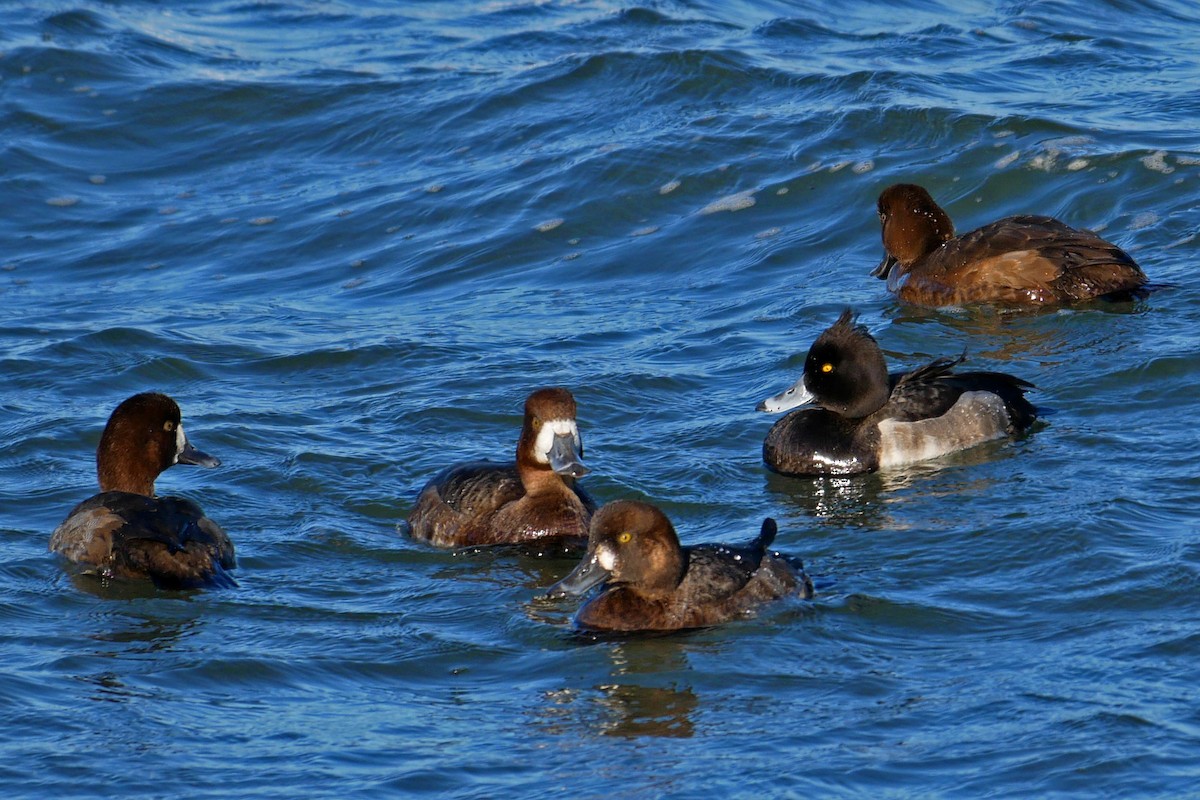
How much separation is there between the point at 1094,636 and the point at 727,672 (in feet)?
4.44

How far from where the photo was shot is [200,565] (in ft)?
25.4

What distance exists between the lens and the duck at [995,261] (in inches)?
433

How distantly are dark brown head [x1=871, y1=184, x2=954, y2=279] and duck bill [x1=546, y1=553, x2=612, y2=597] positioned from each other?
546 centimetres

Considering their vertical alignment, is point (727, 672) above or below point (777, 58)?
below

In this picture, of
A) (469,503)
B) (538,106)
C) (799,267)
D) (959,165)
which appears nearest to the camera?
(469,503)

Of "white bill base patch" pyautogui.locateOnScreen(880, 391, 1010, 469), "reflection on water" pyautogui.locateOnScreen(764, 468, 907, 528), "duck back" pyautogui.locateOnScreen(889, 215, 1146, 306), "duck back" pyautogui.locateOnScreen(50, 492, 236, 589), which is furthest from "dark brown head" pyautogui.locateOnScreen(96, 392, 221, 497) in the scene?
"duck back" pyautogui.locateOnScreen(889, 215, 1146, 306)

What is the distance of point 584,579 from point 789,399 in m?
2.84

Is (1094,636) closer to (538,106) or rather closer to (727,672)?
(727,672)

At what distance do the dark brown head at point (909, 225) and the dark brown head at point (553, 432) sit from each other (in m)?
4.35

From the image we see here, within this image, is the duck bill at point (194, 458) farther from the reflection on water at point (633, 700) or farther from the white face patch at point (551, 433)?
the reflection on water at point (633, 700)

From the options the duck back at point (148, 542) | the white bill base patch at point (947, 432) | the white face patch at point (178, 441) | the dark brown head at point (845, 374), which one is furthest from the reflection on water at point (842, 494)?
the white face patch at point (178, 441)

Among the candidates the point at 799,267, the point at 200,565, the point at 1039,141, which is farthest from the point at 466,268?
the point at 200,565

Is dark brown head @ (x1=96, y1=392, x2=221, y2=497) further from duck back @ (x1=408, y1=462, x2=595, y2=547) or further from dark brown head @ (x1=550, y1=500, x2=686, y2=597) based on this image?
dark brown head @ (x1=550, y1=500, x2=686, y2=597)

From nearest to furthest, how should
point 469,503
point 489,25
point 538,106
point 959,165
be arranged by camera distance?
1. point 469,503
2. point 959,165
3. point 538,106
4. point 489,25
